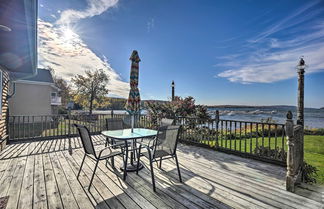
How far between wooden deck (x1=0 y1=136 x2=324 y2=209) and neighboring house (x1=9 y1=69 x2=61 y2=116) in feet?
40.0

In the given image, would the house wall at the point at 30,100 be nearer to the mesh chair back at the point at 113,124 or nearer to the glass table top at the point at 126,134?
the mesh chair back at the point at 113,124

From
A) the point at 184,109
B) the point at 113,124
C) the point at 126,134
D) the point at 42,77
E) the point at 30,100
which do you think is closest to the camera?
the point at 126,134

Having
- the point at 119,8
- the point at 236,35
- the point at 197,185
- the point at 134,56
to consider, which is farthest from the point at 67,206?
the point at 236,35

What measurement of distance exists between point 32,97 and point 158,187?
16157mm

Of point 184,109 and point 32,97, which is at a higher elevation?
point 32,97

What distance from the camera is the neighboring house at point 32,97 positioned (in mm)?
12023

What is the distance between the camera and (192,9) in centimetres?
552

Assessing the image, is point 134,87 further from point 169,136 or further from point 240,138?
point 240,138

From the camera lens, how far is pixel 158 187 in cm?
228

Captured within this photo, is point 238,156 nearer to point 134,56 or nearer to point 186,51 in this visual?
point 134,56

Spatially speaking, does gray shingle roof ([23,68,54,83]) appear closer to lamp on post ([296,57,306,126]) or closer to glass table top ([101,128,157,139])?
glass table top ([101,128,157,139])

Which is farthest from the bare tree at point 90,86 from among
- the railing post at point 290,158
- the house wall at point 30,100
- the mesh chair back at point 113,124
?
the railing post at point 290,158

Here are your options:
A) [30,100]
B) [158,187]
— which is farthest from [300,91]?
[30,100]

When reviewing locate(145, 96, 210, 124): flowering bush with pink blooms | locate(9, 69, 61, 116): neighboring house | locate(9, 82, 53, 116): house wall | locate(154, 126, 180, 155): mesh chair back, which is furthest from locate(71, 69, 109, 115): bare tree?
locate(154, 126, 180, 155): mesh chair back
